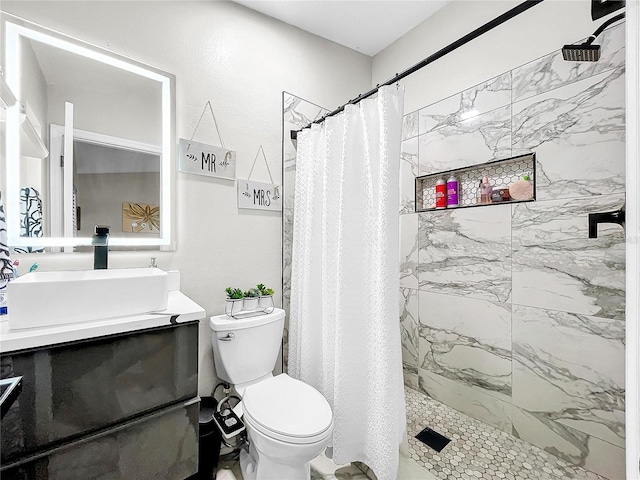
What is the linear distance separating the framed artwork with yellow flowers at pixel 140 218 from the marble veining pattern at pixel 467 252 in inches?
69.7

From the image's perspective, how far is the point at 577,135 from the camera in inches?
60.1

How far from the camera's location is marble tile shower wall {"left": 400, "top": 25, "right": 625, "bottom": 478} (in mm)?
1431

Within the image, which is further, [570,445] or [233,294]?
[233,294]

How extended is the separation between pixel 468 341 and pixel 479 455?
24.4 inches

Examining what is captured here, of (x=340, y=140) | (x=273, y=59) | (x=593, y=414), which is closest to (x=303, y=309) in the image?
(x=340, y=140)

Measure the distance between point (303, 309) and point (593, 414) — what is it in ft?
5.09

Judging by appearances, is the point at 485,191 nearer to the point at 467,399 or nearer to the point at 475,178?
the point at 475,178

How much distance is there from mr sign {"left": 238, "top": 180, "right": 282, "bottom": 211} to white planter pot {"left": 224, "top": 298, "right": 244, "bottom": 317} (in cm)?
59

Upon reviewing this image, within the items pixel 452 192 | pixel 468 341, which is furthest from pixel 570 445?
pixel 452 192

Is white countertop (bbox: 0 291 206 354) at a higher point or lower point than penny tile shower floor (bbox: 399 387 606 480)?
higher

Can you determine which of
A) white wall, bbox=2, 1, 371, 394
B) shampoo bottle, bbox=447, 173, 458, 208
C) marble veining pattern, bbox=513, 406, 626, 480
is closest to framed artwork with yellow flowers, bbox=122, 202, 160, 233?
white wall, bbox=2, 1, 371, 394

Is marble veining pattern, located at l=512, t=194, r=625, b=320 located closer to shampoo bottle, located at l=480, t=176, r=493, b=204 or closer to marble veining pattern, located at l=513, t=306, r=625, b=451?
marble veining pattern, located at l=513, t=306, r=625, b=451

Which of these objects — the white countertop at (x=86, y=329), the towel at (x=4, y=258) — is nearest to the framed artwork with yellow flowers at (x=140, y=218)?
the towel at (x=4, y=258)

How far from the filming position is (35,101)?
1.36 meters
